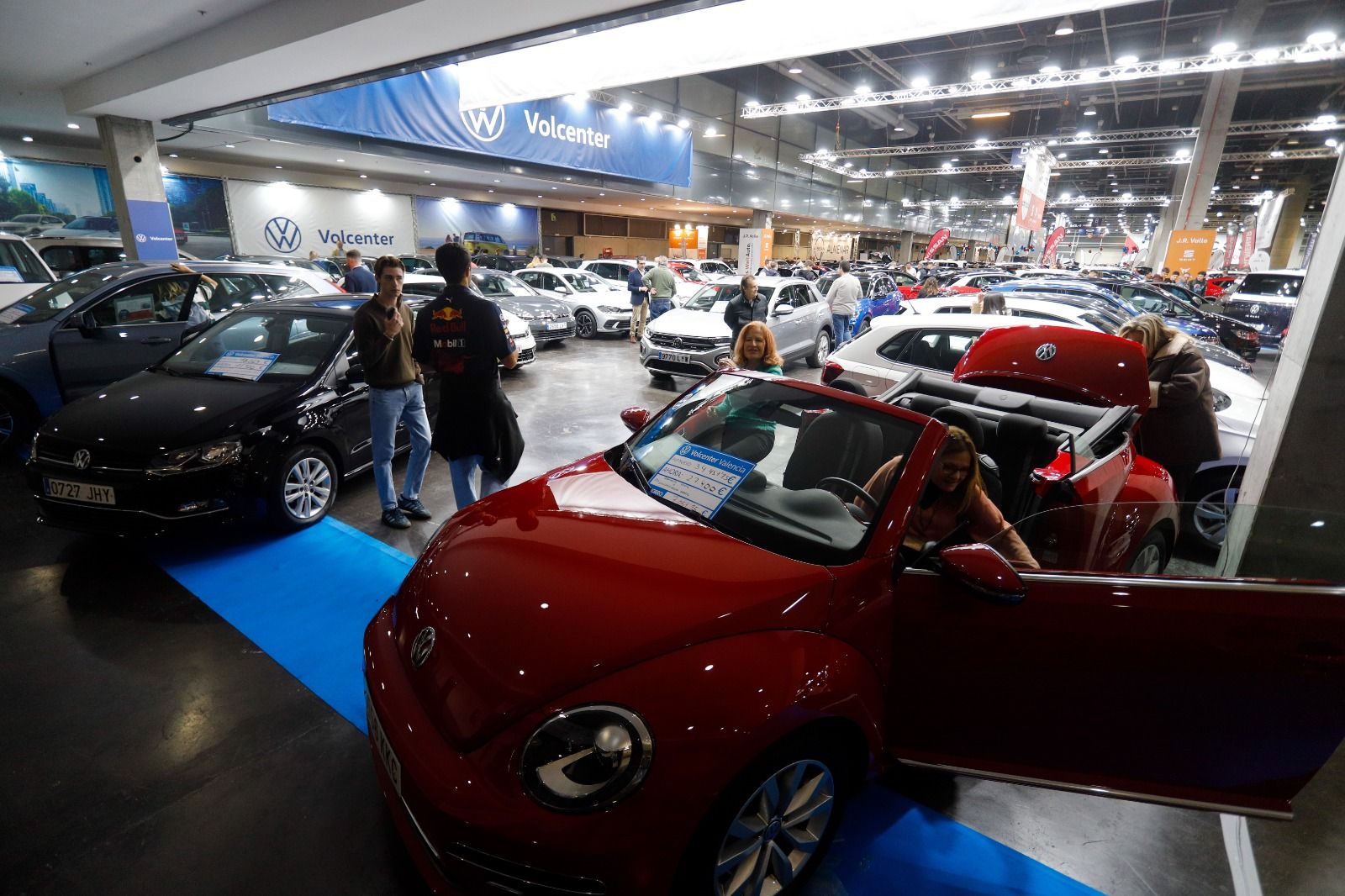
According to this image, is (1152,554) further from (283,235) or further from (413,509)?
(283,235)

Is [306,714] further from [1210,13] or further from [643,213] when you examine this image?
[643,213]

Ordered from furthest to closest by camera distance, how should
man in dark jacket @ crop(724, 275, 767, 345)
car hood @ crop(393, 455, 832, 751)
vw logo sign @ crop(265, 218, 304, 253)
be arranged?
vw logo sign @ crop(265, 218, 304, 253) < man in dark jacket @ crop(724, 275, 767, 345) < car hood @ crop(393, 455, 832, 751)

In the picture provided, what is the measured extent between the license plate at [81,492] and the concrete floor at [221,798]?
1.72 feet

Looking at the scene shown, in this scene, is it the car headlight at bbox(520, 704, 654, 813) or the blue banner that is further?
the blue banner

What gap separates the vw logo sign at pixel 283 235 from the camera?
16.7 m

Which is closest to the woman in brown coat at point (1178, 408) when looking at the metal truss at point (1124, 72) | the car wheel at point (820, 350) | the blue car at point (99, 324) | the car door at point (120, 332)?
the car wheel at point (820, 350)

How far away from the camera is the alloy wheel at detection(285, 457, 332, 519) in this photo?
12.6 feet

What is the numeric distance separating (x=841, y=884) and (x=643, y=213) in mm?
28186

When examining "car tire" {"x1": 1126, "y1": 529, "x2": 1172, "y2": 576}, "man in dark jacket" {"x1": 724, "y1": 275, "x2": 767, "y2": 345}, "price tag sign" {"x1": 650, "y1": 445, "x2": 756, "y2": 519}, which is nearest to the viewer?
"price tag sign" {"x1": 650, "y1": 445, "x2": 756, "y2": 519}

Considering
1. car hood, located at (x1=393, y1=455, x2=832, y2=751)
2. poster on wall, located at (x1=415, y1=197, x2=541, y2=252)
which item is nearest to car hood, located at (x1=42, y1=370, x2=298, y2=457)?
car hood, located at (x1=393, y1=455, x2=832, y2=751)

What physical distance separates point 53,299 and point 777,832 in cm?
775

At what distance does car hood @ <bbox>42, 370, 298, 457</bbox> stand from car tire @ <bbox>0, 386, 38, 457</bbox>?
7.07ft

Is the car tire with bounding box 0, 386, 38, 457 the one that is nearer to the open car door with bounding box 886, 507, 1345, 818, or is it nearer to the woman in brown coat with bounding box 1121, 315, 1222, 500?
the open car door with bounding box 886, 507, 1345, 818

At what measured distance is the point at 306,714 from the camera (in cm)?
248
